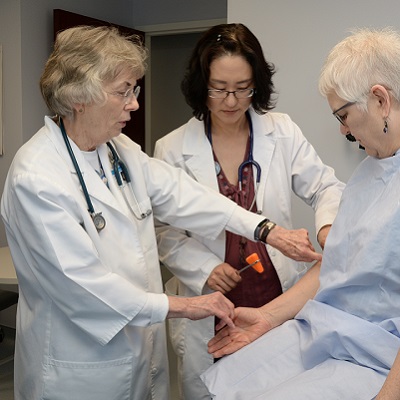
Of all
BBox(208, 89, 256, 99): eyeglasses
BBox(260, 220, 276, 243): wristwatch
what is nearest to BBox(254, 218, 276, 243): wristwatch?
BBox(260, 220, 276, 243): wristwatch

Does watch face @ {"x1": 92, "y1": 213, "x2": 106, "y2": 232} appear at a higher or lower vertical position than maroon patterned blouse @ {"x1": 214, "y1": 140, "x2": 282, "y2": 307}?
higher

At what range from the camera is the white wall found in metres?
2.73

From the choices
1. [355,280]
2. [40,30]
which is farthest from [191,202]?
[40,30]

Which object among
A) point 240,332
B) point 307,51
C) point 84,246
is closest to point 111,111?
point 84,246

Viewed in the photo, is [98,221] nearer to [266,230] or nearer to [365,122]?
[266,230]

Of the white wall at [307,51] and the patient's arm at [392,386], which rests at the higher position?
the white wall at [307,51]

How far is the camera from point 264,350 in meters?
1.44

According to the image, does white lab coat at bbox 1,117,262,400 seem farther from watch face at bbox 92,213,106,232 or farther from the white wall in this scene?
the white wall

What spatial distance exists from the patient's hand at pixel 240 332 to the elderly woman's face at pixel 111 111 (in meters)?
0.62

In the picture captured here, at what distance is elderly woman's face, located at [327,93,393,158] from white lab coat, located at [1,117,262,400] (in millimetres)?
544

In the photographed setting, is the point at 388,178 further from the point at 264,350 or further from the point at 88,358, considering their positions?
the point at 88,358

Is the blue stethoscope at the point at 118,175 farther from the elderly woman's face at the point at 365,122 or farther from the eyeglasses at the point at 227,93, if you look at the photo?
the elderly woman's face at the point at 365,122

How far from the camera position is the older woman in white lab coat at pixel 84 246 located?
4.74 feet

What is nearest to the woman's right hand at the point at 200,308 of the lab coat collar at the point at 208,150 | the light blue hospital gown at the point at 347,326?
the light blue hospital gown at the point at 347,326
